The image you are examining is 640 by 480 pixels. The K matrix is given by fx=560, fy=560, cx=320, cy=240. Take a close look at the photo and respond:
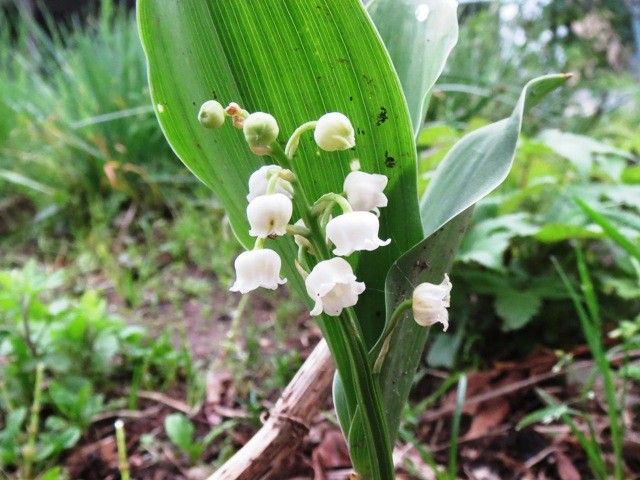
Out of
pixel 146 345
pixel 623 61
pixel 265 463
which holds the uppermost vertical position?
pixel 265 463

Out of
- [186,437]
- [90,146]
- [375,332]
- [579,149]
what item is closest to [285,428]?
[375,332]

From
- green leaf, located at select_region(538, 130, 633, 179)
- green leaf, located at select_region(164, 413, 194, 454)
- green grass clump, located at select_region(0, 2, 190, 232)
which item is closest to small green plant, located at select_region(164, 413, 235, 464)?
green leaf, located at select_region(164, 413, 194, 454)

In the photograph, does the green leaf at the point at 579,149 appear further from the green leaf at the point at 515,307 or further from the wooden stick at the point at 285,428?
the wooden stick at the point at 285,428

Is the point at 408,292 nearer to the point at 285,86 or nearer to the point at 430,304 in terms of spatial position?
the point at 430,304

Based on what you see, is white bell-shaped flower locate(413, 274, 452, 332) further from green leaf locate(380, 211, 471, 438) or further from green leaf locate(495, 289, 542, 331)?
green leaf locate(495, 289, 542, 331)

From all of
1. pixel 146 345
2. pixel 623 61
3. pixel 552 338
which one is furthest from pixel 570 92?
pixel 146 345

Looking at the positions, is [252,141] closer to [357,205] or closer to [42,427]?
[357,205]
